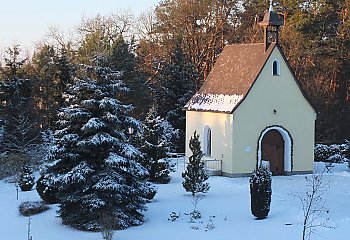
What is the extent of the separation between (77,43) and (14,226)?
1160 inches

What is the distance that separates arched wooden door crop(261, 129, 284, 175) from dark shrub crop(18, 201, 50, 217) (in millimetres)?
11568

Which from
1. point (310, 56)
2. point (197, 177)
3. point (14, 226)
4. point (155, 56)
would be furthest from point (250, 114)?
point (155, 56)

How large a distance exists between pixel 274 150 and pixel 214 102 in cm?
Answer: 383

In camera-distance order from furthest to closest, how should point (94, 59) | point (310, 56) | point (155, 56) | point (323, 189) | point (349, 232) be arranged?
point (155, 56)
point (310, 56)
point (323, 189)
point (94, 59)
point (349, 232)

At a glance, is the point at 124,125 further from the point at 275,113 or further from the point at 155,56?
the point at 155,56

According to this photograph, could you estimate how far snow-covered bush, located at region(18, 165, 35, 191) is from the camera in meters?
23.6

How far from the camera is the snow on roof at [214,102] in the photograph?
26052 millimetres

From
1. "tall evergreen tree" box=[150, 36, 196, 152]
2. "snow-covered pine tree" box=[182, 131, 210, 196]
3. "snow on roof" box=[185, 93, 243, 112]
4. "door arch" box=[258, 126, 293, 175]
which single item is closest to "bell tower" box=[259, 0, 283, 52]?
"snow on roof" box=[185, 93, 243, 112]

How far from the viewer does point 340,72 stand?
1623 inches

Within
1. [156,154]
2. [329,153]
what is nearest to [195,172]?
[156,154]

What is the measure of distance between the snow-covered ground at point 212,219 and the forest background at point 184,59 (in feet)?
41.6

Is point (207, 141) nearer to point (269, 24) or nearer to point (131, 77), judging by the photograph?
point (269, 24)

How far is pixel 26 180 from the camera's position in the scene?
23.6 meters

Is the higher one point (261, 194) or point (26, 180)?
point (261, 194)
